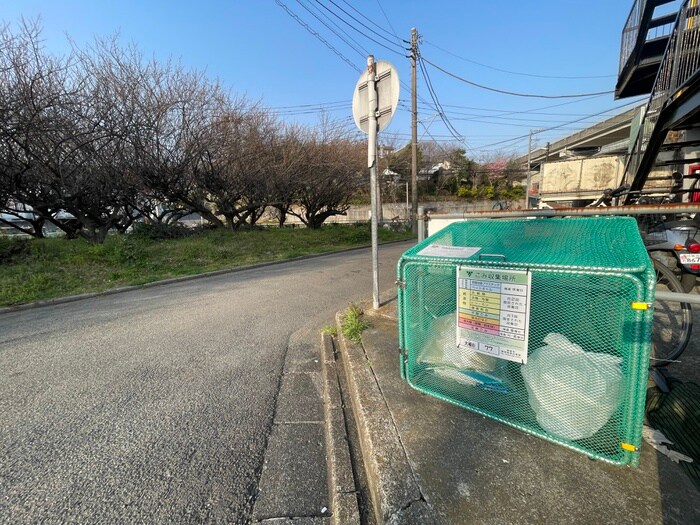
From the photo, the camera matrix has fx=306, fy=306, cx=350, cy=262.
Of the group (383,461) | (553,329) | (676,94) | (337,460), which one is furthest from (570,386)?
(676,94)

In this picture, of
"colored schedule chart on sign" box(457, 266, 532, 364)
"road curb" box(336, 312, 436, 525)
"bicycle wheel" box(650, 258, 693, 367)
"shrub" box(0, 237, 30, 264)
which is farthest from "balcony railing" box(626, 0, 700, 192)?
"shrub" box(0, 237, 30, 264)

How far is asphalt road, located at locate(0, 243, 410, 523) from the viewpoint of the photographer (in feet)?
5.40

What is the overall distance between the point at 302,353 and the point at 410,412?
66.5 inches

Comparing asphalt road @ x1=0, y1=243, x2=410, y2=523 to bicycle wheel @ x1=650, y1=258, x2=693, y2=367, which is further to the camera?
bicycle wheel @ x1=650, y1=258, x2=693, y2=367

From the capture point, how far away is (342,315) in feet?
13.2

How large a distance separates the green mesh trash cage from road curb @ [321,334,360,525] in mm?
729

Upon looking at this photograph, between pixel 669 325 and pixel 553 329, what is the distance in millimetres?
2198

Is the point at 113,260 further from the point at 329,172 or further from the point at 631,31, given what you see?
the point at 631,31

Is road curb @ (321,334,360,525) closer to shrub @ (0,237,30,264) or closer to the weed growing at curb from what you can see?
the weed growing at curb

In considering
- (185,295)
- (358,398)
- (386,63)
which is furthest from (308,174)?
(358,398)

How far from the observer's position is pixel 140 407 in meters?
2.45

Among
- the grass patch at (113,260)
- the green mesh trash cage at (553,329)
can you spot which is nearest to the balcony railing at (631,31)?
the green mesh trash cage at (553,329)

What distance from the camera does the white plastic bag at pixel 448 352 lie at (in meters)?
1.97

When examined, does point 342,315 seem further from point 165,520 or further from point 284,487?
point 165,520
